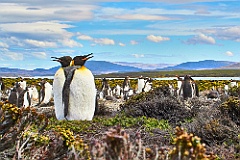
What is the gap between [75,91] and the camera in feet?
37.5

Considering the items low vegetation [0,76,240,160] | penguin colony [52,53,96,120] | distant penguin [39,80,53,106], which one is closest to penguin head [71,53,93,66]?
penguin colony [52,53,96,120]

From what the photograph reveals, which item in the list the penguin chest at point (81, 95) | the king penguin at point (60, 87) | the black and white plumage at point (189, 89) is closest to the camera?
the penguin chest at point (81, 95)

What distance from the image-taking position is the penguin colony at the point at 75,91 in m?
11.4

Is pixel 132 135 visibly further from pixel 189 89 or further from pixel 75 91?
pixel 189 89

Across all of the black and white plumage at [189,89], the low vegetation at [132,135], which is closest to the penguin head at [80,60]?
the low vegetation at [132,135]

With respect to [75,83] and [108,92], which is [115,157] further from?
[108,92]

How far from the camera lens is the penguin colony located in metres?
11.4

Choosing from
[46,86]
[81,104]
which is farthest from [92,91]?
[46,86]

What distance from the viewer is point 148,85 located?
30.6 meters

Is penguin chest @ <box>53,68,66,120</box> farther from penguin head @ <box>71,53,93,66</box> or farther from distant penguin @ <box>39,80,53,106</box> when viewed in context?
distant penguin @ <box>39,80,53,106</box>

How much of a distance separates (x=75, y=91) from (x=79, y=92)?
0.29 feet

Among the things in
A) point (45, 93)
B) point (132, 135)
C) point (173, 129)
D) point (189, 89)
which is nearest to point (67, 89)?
point (173, 129)

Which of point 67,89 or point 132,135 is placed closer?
point 132,135

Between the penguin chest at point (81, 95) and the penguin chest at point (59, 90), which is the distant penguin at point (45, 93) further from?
the penguin chest at point (81, 95)
